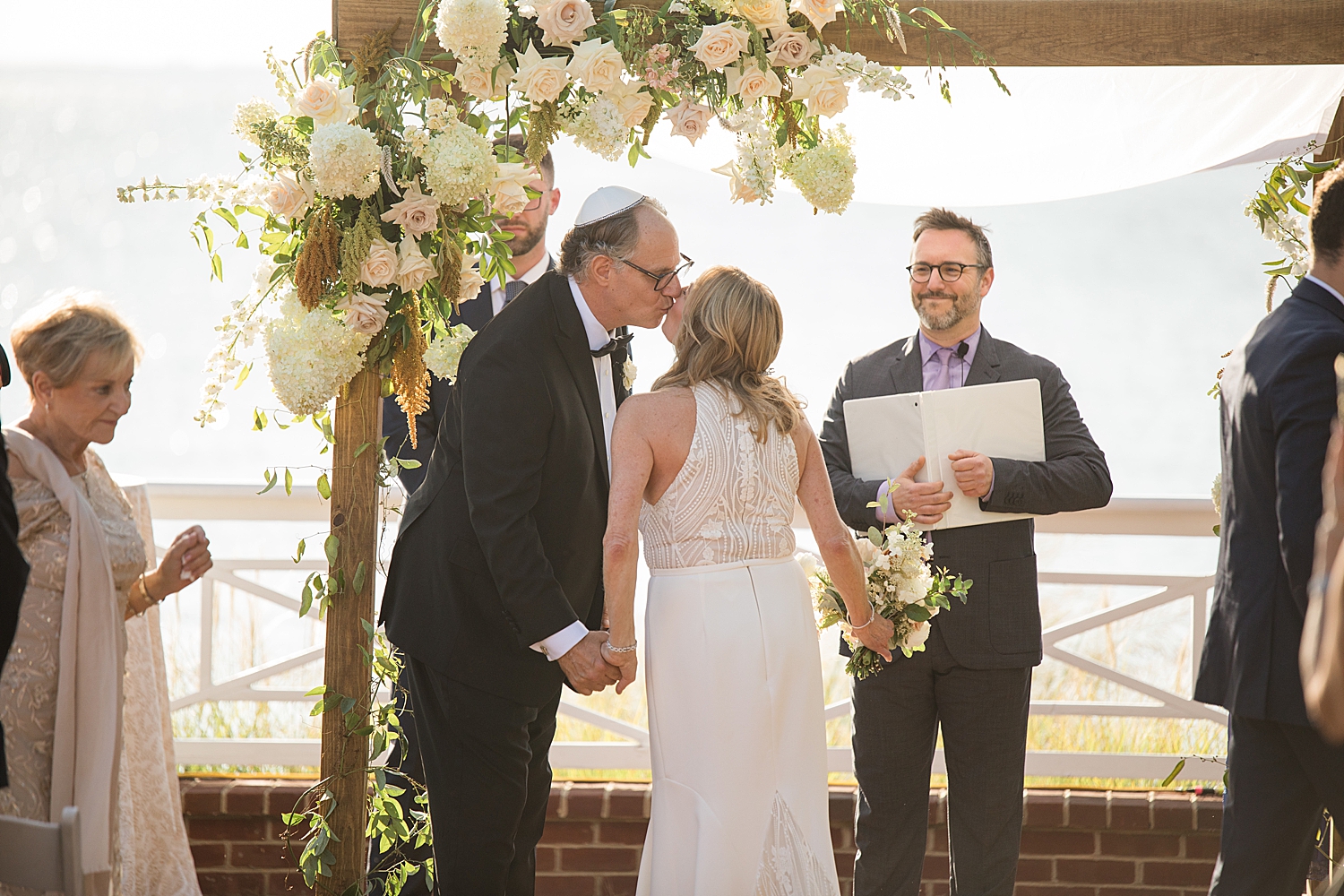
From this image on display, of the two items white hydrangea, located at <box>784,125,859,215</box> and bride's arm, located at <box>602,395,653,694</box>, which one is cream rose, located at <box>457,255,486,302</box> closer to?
bride's arm, located at <box>602,395,653,694</box>

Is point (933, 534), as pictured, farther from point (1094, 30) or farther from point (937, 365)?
point (1094, 30)

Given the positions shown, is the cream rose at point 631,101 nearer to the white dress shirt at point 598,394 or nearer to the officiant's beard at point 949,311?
the white dress shirt at point 598,394

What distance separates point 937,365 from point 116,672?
2532mm

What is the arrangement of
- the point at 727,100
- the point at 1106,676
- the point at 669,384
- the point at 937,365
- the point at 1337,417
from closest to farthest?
the point at 1337,417
the point at 669,384
the point at 727,100
the point at 937,365
the point at 1106,676

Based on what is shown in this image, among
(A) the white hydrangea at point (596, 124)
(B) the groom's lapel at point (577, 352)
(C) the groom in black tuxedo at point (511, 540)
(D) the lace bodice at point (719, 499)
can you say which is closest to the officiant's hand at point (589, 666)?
(C) the groom in black tuxedo at point (511, 540)

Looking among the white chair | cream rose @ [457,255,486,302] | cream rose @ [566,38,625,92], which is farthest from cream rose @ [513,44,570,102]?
the white chair

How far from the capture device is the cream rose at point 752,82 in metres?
3.04

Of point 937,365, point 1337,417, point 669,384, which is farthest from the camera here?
point 937,365

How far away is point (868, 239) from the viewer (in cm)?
1552

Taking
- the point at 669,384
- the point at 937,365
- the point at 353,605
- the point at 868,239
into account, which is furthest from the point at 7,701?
the point at 868,239

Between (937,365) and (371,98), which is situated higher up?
(371,98)

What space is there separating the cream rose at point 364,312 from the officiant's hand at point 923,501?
154 cm

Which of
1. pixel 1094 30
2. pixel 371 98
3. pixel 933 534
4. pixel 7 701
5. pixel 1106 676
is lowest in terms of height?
pixel 1106 676

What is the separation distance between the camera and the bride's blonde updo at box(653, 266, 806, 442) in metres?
2.87
